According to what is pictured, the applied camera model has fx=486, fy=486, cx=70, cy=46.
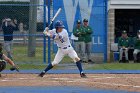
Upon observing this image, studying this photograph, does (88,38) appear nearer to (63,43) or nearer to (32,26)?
(32,26)

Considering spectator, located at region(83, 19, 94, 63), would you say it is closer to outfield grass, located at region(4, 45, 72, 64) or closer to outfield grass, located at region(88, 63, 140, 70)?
outfield grass, located at region(88, 63, 140, 70)

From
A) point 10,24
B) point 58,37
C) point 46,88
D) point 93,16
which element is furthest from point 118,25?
point 46,88

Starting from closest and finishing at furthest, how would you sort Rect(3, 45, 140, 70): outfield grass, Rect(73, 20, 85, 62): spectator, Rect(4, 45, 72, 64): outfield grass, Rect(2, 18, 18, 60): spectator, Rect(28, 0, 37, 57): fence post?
Rect(3, 45, 140, 70): outfield grass < Rect(2, 18, 18, 60): spectator < Rect(73, 20, 85, 62): spectator < Rect(4, 45, 72, 64): outfield grass < Rect(28, 0, 37, 57): fence post

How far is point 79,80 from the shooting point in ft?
48.3

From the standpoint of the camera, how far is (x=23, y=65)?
19719 millimetres

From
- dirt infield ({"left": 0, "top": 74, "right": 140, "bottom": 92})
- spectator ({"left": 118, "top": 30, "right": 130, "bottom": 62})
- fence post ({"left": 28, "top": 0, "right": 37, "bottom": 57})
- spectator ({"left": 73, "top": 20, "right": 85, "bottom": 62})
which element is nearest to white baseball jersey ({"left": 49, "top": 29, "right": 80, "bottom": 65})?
dirt infield ({"left": 0, "top": 74, "right": 140, "bottom": 92})

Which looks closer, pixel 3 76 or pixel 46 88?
pixel 46 88

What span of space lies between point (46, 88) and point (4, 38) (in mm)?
7609

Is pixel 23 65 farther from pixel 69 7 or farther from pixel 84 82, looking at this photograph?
pixel 84 82

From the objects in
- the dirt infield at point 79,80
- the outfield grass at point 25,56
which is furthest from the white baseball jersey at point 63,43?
the outfield grass at point 25,56

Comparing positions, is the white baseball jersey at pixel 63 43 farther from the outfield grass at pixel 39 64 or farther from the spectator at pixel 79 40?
the spectator at pixel 79 40

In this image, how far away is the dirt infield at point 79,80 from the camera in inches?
536

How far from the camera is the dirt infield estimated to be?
1362cm


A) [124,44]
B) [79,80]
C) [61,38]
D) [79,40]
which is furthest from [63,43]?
[124,44]
